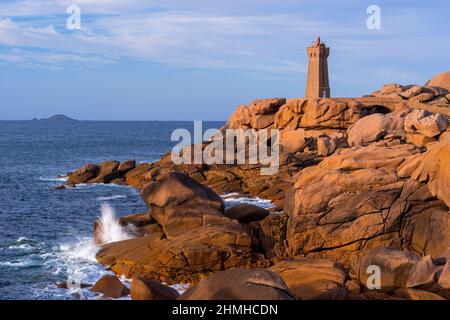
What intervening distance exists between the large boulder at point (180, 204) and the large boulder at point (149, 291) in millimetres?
8707

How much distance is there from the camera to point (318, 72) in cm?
7438

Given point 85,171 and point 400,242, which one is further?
point 85,171

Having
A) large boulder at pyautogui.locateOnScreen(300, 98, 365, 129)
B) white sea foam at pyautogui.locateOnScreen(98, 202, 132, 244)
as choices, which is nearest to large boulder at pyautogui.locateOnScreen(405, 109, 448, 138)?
white sea foam at pyautogui.locateOnScreen(98, 202, 132, 244)

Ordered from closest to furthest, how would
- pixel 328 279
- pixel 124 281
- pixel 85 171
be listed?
pixel 328 279
pixel 124 281
pixel 85 171

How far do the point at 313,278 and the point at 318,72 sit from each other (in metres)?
57.0

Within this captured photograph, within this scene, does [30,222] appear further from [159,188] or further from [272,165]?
[272,165]

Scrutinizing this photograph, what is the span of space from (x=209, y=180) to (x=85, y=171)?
16.9m

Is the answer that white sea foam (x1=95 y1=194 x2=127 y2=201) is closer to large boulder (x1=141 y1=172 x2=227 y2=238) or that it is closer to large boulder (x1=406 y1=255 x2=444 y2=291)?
large boulder (x1=141 y1=172 x2=227 y2=238)

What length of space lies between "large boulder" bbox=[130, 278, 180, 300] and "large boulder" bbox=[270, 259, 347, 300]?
13.8 ft

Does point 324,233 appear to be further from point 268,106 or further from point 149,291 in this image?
point 268,106

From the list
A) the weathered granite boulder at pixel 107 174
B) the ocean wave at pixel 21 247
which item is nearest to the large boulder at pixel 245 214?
the ocean wave at pixel 21 247

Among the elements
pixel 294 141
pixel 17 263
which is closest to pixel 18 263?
pixel 17 263
